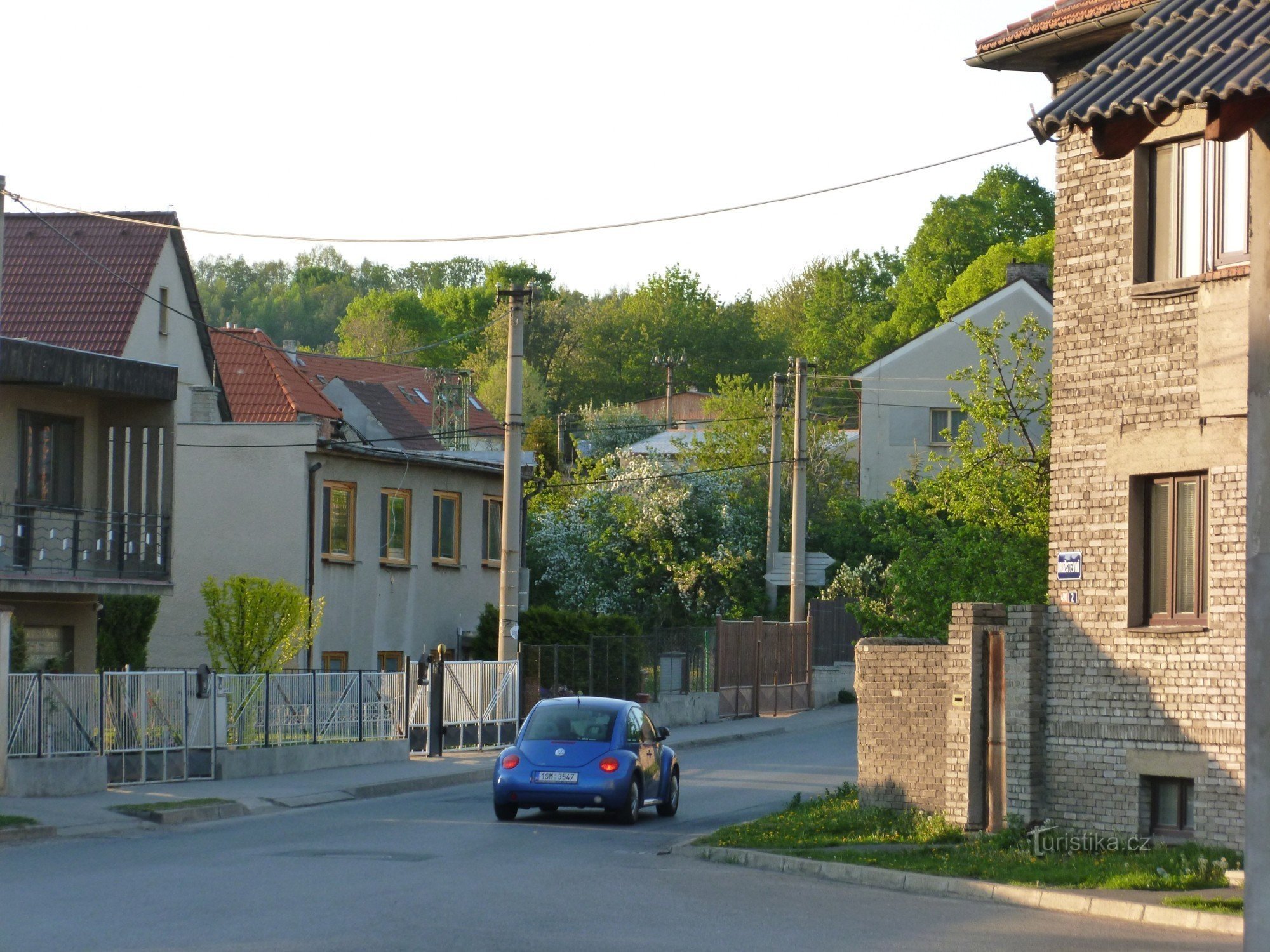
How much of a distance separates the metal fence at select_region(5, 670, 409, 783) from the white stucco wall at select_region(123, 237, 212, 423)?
10754mm

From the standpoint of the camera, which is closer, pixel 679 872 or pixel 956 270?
pixel 679 872

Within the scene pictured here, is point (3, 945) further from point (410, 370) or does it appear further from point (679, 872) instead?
point (410, 370)

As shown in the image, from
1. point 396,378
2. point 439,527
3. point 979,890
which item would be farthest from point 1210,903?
point 396,378

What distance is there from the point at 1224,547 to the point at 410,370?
58.3m

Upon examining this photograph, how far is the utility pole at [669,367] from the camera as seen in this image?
89.4 m

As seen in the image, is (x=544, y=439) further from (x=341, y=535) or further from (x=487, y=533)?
(x=341, y=535)

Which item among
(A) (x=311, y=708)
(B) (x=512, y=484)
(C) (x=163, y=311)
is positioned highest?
(C) (x=163, y=311)

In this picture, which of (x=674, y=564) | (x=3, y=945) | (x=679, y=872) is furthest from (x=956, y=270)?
Result: (x=3, y=945)

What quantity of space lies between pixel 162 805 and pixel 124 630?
39.1 feet

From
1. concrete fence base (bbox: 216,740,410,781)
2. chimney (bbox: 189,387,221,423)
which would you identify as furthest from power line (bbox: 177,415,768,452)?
concrete fence base (bbox: 216,740,410,781)

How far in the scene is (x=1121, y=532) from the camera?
15.9 metres

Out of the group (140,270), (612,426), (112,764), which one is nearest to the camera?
(112,764)

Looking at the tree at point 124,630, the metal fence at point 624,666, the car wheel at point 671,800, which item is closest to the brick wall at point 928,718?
the car wheel at point 671,800

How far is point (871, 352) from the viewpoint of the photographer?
262 feet
